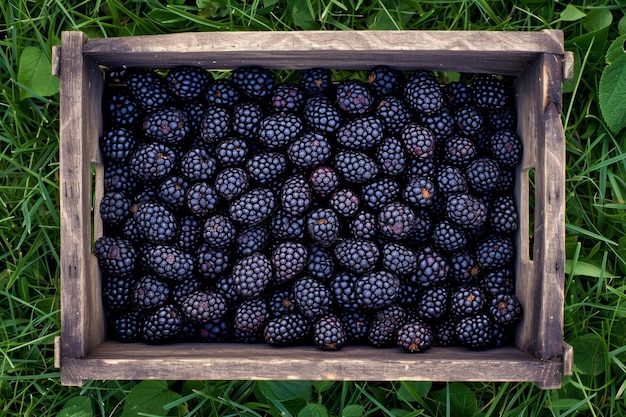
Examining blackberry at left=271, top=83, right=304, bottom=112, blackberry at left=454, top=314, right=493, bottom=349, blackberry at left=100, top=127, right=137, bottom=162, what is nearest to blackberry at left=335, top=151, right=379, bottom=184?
blackberry at left=271, top=83, right=304, bottom=112

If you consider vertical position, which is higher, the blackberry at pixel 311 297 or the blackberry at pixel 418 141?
the blackberry at pixel 418 141

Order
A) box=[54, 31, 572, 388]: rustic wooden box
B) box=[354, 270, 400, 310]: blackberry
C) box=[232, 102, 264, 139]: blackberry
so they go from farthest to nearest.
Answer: box=[232, 102, 264, 139]: blackberry
box=[354, 270, 400, 310]: blackberry
box=[54, 31, 572, 388]: rustic wooden box

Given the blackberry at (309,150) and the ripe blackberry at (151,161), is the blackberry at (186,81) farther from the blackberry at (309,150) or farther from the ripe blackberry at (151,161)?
the blackberry at (309,150)

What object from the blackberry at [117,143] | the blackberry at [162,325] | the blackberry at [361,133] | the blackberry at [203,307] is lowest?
the blackberry at [162,325]

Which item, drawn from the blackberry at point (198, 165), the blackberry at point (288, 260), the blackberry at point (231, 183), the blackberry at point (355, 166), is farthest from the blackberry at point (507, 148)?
the blackberry at point (198, 165)

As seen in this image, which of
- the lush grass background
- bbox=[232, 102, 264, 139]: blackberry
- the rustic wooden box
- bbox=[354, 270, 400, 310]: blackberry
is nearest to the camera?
the rustic wooden box

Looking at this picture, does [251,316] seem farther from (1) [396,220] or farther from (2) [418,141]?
(2) [418,141]

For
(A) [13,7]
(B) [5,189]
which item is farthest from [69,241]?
(A) [13,7]

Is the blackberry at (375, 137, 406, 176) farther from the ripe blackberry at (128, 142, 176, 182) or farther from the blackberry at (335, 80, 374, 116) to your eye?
the ripe blackberry at (128, 142, 176, 182)
